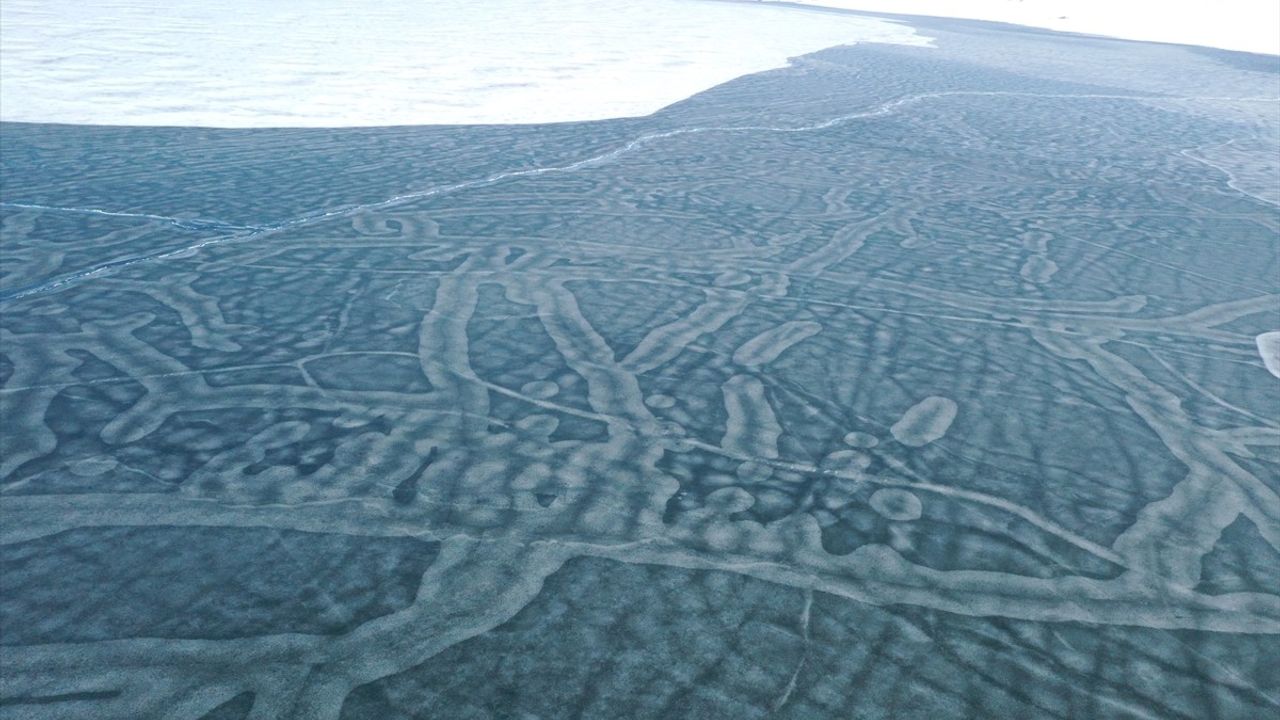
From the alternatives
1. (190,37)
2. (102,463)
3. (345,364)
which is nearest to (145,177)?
(345,364)

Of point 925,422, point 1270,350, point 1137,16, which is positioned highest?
point 925,422

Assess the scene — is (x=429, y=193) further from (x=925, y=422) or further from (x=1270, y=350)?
(x=1270, y=350)

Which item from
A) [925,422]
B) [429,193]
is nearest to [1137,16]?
[429,193]

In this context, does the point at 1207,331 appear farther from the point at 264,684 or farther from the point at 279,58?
the point at 279,58

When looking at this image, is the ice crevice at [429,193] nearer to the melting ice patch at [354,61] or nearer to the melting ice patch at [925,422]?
the melting ice patch at [354,61]

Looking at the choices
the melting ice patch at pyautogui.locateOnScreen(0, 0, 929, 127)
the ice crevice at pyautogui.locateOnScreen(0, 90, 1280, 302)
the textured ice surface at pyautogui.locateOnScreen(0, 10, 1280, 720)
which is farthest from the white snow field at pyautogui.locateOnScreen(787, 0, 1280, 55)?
the textured ice surface at pyautogui.locateOnScreen(0, 10, 1280, 720)
